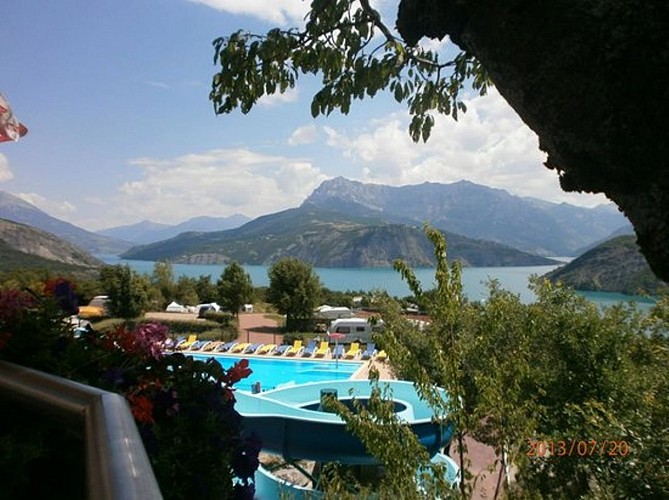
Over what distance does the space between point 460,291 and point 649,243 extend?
269 centimetres

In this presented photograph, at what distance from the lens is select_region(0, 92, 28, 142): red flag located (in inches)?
131

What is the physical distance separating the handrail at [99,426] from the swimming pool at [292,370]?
18003 millimetres

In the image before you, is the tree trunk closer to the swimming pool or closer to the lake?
the lake

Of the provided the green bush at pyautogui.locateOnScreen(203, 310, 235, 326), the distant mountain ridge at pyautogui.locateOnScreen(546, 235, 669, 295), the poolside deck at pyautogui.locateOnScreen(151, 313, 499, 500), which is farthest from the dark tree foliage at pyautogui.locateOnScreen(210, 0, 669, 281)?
the distant mountain ridge at pyautogui.locateOnScreen(546, 235, 669, 295)

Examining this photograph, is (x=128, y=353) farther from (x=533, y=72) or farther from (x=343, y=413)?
(x=343, y=413)

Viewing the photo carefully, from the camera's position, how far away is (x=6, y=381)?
2.80 feet

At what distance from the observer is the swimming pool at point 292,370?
1862 cm

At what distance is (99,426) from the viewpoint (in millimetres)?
595

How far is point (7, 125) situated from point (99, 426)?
3677mm

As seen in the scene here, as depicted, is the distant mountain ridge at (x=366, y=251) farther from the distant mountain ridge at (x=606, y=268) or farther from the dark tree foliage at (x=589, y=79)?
the dark tree foliage at (x=589, y=79)

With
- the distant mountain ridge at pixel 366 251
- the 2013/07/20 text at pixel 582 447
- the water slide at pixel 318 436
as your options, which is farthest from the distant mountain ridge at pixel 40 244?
the 2013/07/20 text at pixel 582 447

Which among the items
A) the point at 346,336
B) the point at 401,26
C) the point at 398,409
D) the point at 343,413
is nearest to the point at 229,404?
the point at 401,26

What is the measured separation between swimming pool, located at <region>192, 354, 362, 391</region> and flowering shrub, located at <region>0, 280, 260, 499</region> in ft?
55.6

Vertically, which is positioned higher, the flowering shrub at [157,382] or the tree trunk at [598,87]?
the tree trunk at [598,87]
